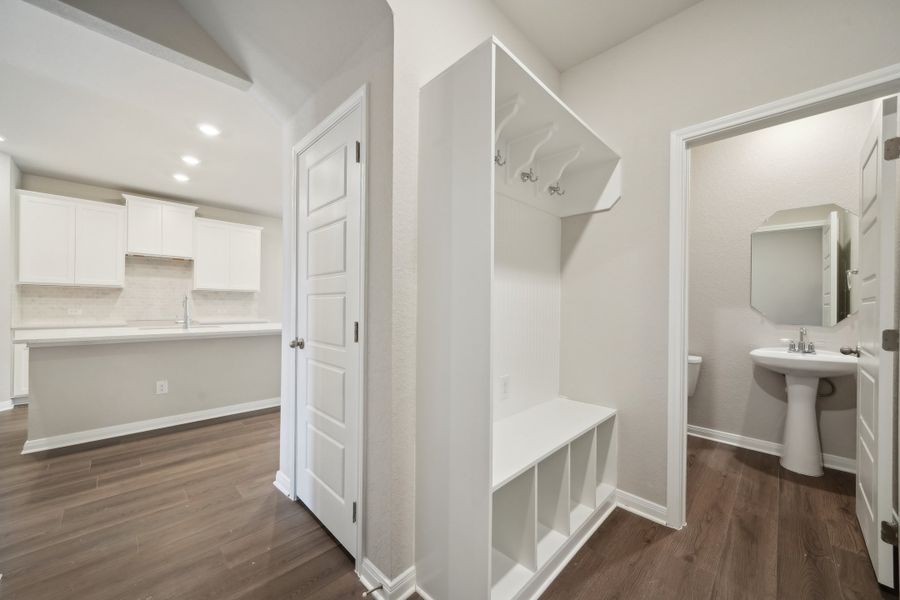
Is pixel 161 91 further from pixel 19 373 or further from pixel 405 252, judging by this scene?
pixel 19 373

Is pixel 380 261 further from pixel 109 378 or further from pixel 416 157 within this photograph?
pixel 109 378

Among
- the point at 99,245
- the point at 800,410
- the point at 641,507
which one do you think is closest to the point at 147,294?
the point at 99,245

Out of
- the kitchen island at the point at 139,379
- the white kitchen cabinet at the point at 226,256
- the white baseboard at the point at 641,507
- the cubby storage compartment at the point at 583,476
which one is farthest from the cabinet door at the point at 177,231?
the white baseboard at the point at 641,507

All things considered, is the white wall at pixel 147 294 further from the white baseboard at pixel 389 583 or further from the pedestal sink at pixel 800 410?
the pedestal sink at pixel 800 410

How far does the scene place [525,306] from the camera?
6.37 feet

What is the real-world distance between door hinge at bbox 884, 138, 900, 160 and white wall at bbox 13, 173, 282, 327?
6.56 m

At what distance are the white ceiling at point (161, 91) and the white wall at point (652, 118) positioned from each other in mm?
1433

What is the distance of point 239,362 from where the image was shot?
3.67 m

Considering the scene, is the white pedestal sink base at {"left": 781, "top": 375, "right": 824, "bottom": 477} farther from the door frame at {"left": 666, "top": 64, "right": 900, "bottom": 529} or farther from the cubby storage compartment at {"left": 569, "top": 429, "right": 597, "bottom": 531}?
the cubby storage compartment at {"left": 569, "top": 429, "right": 597, "bottom": 531}

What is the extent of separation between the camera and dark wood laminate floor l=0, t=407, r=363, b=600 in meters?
1.42

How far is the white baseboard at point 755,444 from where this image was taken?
238cm

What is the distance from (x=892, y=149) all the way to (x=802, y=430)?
6.27 ft

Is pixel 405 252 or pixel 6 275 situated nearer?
pixel 405 252

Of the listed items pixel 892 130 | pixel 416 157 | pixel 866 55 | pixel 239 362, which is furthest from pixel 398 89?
pixel 239 362
